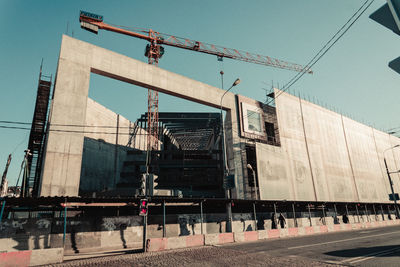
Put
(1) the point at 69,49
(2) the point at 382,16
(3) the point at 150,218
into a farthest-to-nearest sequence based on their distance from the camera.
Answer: (1) the point at 69,49, (3) the point at 150,218, (2) the point at 382,16

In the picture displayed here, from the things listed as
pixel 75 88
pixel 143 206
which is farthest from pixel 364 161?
pixel 75 88

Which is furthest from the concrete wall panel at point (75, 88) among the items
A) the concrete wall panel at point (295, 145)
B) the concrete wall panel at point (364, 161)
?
→ the concrete wall panel at point (364, 161)

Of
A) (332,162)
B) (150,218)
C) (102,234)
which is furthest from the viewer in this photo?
(332,162)

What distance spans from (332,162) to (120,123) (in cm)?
4088

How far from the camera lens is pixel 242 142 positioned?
1249 inches

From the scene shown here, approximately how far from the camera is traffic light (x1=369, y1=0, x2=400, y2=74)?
107 inches

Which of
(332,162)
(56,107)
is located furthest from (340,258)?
(332,162)

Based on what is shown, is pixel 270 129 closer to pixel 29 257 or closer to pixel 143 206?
pixel 143 206

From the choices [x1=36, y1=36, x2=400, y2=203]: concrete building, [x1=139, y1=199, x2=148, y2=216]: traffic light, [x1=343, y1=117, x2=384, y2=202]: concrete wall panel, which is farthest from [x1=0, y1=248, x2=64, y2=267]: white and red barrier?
[x1=343, y1=117, x2=384, y2=202]: concrete wall panel

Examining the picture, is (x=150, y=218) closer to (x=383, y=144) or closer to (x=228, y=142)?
(x=228, y=142)

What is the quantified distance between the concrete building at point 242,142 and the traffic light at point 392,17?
70.4 feet

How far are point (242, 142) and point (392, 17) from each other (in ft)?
96.0

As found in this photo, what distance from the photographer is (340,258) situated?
9.09 metres

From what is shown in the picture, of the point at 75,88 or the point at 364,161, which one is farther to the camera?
the point at 364,161
